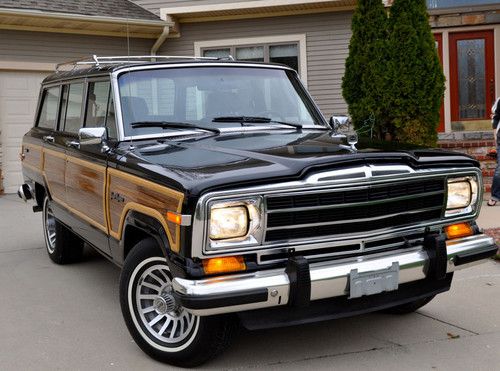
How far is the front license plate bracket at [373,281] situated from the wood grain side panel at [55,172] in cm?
306

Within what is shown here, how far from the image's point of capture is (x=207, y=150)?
3.87 m

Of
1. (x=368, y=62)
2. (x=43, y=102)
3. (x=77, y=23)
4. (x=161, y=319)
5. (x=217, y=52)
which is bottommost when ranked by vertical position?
(x=161, y=319)

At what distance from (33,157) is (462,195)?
4489 millimetres

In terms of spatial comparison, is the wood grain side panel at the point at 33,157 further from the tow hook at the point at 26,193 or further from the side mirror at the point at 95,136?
the side mirror at the point at 95,136

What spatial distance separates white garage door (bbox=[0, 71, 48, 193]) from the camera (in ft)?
38.6

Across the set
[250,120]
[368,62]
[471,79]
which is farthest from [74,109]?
[471,79]

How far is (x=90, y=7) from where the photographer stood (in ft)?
40.2

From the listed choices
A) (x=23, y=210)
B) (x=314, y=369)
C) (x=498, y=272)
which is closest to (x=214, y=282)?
(x=314, y=369)

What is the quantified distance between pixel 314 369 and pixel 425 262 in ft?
2.91

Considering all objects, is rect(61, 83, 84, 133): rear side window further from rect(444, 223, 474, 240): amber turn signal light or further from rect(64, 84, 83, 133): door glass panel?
rect(444, 223, 474, 240): amber turn signal light

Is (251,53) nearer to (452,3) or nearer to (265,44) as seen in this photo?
(265,44)

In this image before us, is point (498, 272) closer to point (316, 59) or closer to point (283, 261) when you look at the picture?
point (283, 261)

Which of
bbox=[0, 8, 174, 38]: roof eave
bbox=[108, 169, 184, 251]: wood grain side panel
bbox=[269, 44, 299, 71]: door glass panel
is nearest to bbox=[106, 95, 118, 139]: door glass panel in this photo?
bbox=[108, 169, 184, 251]: wood grain side panel

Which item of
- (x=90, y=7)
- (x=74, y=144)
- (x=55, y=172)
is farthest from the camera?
(x=90, y=7)
